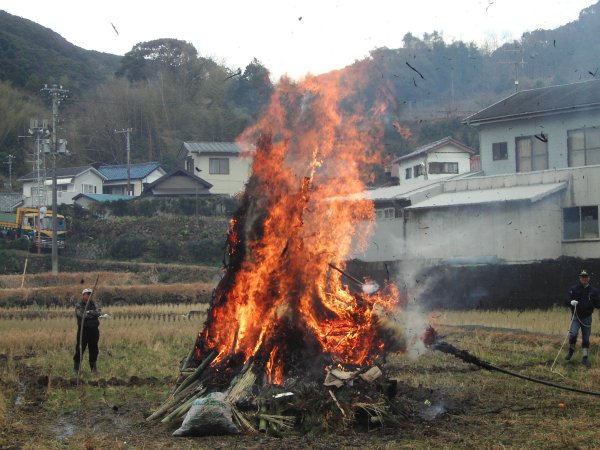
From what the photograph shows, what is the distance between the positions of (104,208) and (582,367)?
49.8 metres

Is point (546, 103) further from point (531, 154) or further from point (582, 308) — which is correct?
point (582, 308)

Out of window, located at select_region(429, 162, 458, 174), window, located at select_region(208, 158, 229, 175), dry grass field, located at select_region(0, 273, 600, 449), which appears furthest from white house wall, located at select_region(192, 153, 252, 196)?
dry grass field, located at select_region(0, 273, 600, 449)

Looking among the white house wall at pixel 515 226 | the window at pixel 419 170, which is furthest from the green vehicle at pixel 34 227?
the white house wall at pixel 515 226

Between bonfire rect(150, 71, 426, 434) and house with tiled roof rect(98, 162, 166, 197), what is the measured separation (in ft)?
184

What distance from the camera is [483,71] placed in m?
79.4

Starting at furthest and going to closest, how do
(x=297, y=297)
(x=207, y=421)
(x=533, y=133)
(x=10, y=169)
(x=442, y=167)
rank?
(x=10, y=169) → (x=442, y=167) → (x=533, y=133) → (x=297, y=297) → (x=207, y=421)

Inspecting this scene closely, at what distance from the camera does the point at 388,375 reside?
47.8ft

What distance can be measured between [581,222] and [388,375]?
64.4ft

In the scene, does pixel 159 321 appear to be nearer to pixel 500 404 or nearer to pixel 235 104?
pixel 500 404

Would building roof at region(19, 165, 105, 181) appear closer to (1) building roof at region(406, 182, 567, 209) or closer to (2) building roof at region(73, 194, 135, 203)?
(2) building roof at region(73, 194, 135, 203)

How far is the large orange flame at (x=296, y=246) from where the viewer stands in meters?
12.5

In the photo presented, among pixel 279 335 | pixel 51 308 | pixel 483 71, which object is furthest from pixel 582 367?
pixel 483 71

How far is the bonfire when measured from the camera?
11.2m

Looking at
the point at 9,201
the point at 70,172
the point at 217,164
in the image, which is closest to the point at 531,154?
the point at 217,164
